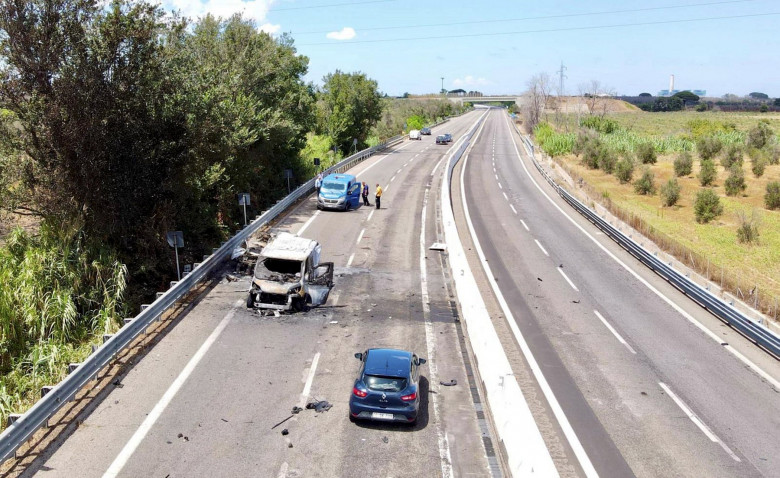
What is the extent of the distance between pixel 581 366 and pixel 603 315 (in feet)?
14.7

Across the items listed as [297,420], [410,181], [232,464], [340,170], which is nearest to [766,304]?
[297,420]

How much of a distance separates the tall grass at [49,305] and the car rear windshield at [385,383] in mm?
8026

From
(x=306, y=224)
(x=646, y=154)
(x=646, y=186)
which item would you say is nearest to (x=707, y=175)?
(x=646, y=186)

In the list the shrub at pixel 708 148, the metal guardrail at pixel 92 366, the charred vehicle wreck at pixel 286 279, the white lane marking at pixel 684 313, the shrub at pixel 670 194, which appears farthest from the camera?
the shrub at pixel 708 148

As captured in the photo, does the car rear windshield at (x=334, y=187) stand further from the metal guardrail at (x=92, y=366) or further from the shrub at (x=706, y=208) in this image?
the shrub at (x=706, y=208)

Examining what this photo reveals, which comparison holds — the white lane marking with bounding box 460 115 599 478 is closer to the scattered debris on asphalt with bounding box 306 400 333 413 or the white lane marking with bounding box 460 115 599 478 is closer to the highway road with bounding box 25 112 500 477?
the highway road with bounding box 25 112 500 477

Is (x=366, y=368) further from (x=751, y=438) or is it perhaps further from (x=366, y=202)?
(x=366, y=202)

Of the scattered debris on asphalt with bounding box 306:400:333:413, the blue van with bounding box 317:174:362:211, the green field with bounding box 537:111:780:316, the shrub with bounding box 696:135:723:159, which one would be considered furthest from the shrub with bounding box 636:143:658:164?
the scattered debris on asphalt with bounding box 306:400:333:413

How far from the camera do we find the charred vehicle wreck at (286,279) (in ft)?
59.7

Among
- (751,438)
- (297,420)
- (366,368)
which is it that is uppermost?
(366,368)

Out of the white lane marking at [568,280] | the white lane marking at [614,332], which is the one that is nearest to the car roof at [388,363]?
the white lane marking at [614,332]

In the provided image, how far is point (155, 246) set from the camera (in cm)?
2425

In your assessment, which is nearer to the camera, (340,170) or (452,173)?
(340,170)

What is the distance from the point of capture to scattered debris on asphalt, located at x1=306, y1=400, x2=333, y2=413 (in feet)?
41.5
